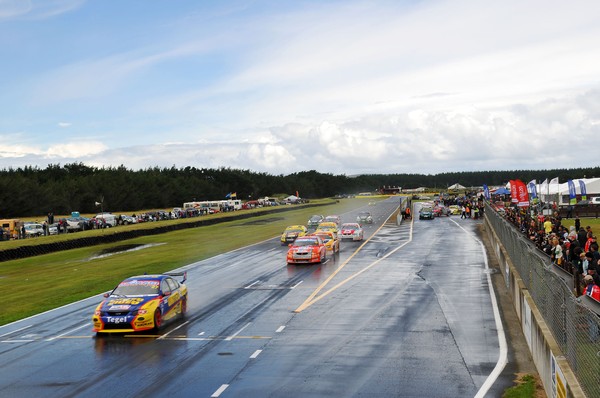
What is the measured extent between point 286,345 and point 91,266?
1016 inches

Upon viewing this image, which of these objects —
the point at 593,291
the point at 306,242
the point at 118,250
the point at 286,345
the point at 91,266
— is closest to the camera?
the point at 593,291

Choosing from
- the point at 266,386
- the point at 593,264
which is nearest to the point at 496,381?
the point at 266,386

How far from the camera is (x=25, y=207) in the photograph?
4040 inches

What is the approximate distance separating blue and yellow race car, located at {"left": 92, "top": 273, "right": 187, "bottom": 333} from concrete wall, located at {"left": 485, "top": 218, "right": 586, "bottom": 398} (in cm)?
952

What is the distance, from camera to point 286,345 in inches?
601

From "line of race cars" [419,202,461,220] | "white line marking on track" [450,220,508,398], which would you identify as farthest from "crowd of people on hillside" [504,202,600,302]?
"line of race cars" [419,202,461,220]

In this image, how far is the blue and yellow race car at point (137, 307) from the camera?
664 inches

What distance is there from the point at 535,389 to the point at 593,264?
5594mm

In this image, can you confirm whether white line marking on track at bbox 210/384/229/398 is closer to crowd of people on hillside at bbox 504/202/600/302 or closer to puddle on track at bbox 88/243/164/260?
crowd of people on hillside at bbox 504/202/600/302

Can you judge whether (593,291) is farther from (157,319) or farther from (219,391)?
(157,319)

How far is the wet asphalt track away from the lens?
1201cm

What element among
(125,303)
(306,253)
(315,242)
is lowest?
(306,253)

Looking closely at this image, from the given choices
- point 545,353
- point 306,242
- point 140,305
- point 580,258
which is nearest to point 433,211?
point 306,242

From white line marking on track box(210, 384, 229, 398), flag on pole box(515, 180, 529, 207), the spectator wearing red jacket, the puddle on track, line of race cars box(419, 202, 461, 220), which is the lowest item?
line of race cars box(419, 202, 461, 220)
